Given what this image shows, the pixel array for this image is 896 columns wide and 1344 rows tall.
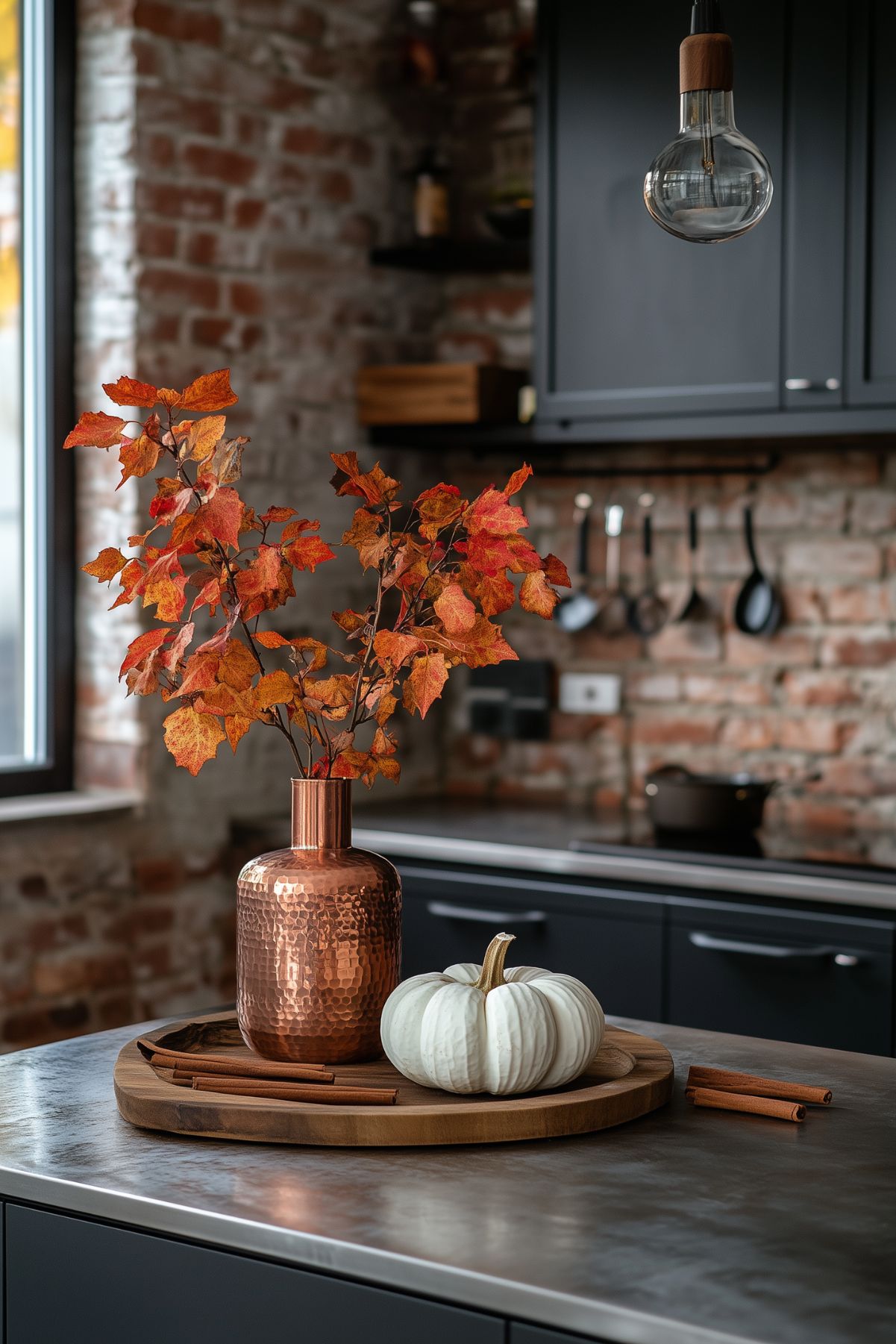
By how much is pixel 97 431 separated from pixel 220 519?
0.14m

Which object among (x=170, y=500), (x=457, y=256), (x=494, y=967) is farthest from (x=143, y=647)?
(x=457, y=256)

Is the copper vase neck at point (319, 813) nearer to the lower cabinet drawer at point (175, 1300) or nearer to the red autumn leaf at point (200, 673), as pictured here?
the red autumn leaf at point (200, 673)

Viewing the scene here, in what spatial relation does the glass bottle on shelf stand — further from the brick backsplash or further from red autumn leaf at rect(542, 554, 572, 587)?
red autumn leaf at rect(542, 554, 572, 587)

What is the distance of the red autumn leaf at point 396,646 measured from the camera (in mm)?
1608

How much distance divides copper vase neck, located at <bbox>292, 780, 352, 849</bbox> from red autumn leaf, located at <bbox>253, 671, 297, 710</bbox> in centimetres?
10

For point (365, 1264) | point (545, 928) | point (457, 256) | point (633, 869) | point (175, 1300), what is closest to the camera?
point (365, 1264)

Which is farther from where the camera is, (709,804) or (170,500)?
(709,804)

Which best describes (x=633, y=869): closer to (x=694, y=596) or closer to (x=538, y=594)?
(x=694, y=596)

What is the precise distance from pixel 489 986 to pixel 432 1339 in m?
0.38

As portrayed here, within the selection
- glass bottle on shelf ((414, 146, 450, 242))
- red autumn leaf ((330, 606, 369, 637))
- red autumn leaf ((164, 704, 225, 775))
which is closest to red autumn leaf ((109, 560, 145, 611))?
red autumn leaf ((164, 704, 225, 775))

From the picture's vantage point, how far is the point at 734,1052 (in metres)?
1.84

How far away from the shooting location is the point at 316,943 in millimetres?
1633

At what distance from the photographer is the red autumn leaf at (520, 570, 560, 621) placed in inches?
65.0

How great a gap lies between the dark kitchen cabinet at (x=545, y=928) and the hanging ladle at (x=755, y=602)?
0.84m
